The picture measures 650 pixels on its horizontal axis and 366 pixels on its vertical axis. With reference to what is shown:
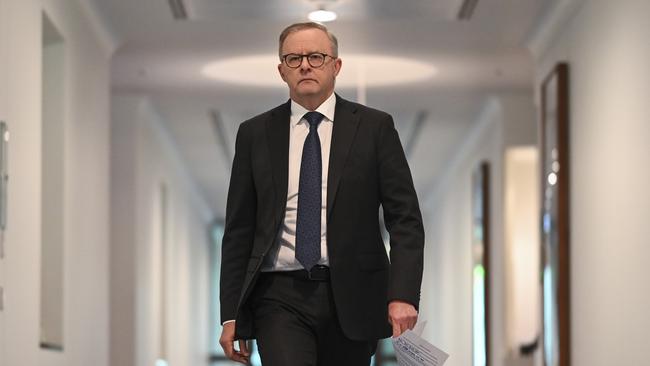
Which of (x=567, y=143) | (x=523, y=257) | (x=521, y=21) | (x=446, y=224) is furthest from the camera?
(x=446, y=224)

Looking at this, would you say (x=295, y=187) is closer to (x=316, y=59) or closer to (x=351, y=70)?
(x=316, y=59)

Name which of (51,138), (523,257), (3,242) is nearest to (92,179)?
(51,138)

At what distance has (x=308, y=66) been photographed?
3.61m

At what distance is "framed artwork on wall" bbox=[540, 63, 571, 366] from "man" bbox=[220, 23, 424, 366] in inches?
158

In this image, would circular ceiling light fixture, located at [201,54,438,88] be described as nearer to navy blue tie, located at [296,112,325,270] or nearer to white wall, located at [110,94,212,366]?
white wall, located at [110,94,212,366]

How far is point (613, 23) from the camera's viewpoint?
6055 mm

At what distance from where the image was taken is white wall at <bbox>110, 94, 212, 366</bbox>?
11164 mm

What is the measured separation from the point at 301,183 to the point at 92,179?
4457 mm

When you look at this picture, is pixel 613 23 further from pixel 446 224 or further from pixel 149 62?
pixel 446 224

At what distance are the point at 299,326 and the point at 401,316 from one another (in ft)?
0.88

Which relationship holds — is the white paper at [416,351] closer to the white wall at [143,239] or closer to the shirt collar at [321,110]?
the shirt collar at [321,110]

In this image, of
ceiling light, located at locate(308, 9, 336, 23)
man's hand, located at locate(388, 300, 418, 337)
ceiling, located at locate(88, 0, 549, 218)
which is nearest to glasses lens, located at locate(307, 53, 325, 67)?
man's hand, located at locate(388, 300, 418, 337)

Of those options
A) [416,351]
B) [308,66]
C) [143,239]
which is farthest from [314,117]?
[143,239]

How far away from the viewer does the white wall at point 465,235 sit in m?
11.4
